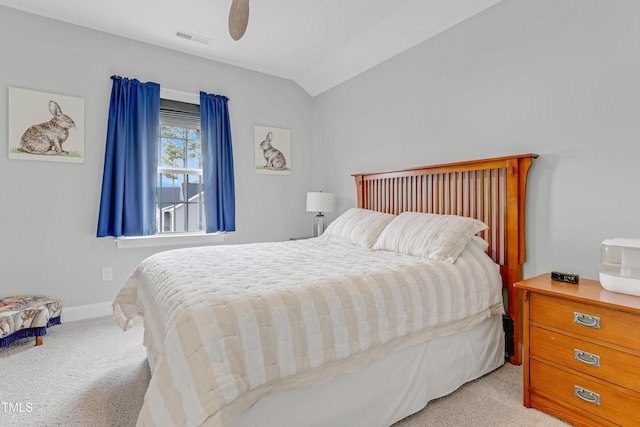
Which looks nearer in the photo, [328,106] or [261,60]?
[261,60]

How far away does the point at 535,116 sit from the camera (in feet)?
7.04

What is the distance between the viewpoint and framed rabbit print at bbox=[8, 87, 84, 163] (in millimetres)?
2730

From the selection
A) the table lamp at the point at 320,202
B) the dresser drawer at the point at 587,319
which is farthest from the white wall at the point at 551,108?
the table lamp at the point at 320,202

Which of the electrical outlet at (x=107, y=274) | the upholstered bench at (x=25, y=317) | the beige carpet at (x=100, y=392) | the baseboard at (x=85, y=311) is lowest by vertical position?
the beige carpet at (x=100, y=392)

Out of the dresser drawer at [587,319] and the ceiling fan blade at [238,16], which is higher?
the ceiling fan blade at [238,16]

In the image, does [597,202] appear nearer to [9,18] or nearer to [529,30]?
[529,30]

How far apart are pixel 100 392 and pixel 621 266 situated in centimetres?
287

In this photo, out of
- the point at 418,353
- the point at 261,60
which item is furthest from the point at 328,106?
the point at 418,353

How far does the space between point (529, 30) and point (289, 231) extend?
317cm

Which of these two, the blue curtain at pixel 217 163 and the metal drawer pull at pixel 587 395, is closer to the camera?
the metal drawer pull at pixel 587 395

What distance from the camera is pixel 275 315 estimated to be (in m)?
1.21

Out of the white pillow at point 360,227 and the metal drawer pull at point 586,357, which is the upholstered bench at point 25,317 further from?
the metal drawer pull at point 586,357

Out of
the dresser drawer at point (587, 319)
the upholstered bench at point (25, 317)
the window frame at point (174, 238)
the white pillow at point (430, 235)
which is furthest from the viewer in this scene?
the window frame at point (174, 238)

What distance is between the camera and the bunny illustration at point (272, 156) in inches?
160
